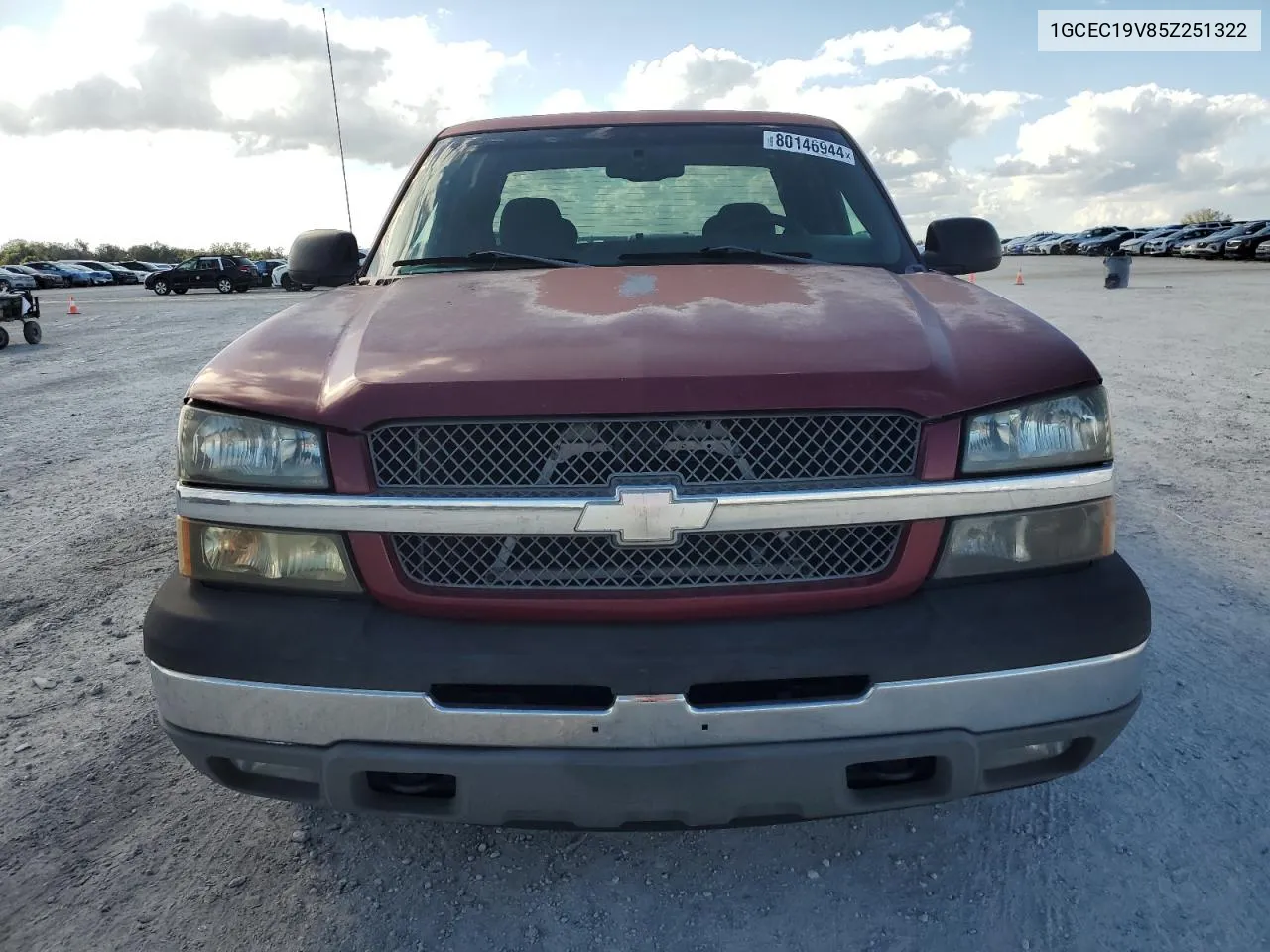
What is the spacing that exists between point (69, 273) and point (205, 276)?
64.0ft

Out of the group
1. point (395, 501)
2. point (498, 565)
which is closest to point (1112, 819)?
point (498, 565)

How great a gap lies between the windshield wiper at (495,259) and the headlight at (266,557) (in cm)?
128

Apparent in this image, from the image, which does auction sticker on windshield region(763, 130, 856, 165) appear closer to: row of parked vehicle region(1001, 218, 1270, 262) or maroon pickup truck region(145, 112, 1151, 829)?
maroon pickup truck region(145, 112, 1151, 829)

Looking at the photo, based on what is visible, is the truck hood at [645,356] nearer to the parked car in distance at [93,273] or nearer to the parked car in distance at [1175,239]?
the parked car in distance at [1175,239]

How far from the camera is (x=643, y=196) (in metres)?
3.37

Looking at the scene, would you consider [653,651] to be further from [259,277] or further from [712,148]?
[259,277]

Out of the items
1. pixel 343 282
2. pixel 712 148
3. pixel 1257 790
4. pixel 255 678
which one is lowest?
pixel 1257 790

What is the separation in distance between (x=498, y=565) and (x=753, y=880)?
39.6 inches

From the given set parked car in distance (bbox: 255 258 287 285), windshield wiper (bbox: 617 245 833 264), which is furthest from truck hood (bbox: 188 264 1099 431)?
parked car in distance (bbox: 255 258 287 285)

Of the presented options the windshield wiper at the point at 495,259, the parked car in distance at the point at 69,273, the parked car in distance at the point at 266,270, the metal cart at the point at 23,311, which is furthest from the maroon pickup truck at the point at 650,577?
the parked car in distance at the point at 69,273

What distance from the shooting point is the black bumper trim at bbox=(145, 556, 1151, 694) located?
1.73 m

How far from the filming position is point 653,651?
1.74 meters

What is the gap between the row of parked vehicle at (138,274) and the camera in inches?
1352

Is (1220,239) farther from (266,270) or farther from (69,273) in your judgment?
(69,273)
